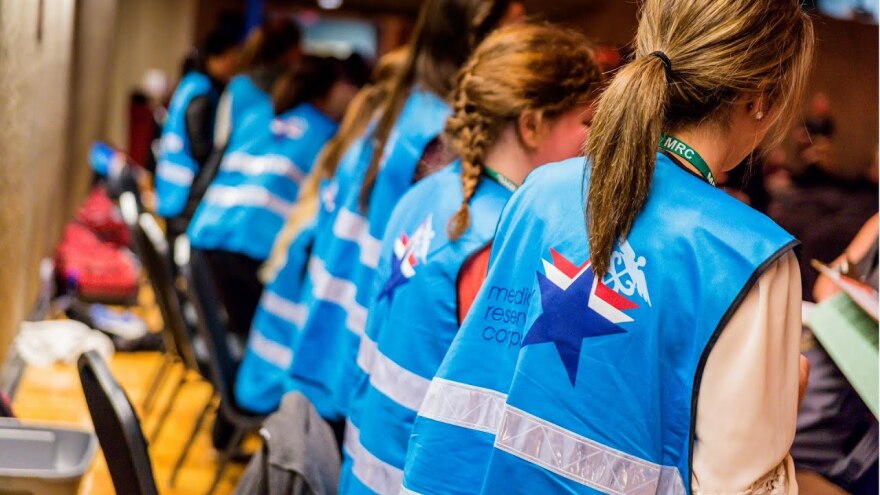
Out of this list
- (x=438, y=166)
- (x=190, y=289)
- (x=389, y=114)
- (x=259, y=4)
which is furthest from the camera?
(x=259, y=4)

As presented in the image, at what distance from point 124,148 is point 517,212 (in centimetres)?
1246

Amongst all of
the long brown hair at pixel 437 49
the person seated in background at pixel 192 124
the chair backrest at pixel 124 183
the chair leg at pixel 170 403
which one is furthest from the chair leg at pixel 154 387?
the long brown hair at pixel 437 49

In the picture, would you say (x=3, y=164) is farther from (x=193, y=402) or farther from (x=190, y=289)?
(x=193, y=402)

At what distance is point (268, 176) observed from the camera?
4.44 m

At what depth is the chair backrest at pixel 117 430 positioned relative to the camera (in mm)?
1515

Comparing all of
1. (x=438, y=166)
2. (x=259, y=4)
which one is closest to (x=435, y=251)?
(x=438, y=166)

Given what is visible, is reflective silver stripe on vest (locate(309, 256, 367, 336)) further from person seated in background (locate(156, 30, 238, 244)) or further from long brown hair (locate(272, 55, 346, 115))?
person seated in background (locate(156, 30, 238, 244))

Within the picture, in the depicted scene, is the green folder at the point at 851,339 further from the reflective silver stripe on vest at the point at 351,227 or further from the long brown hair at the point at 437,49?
the reflective silver stripe on vest at the point at 351,227

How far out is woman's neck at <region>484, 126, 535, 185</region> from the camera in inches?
75.8

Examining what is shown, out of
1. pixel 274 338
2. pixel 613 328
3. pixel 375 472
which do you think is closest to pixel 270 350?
pixel 274 338

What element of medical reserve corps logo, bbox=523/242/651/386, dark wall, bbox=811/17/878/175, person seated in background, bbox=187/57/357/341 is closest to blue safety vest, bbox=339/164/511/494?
medical reserve corps logo, bbox=523/242/651/386

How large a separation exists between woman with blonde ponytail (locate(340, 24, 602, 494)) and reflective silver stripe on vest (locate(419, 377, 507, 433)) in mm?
272

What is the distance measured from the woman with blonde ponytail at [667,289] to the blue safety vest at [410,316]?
34 centimetres

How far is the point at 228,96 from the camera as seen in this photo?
16.3ft
